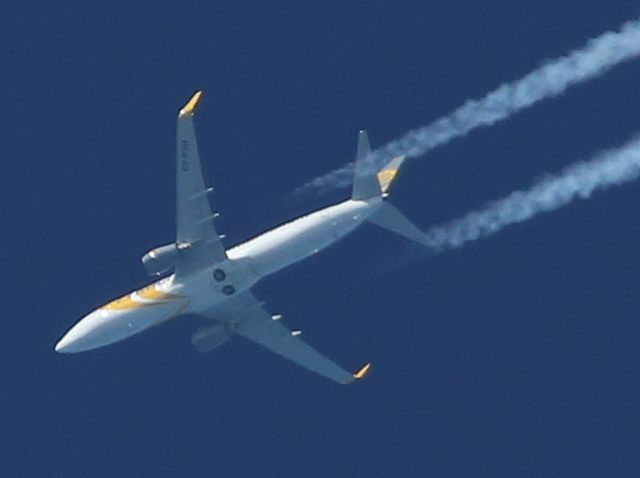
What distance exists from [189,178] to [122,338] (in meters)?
8.64

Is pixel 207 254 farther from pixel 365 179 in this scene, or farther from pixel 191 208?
pixel 365 179

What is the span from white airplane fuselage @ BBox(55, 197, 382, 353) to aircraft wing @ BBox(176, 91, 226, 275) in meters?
0.71

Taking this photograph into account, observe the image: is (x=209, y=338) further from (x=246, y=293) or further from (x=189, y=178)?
(x=189, y=178)

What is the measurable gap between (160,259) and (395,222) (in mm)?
11272

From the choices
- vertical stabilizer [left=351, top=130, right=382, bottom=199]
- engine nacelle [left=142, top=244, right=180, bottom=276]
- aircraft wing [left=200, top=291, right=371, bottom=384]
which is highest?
vertical stabilizer [left=351, top=130, right=382, bottom=199]

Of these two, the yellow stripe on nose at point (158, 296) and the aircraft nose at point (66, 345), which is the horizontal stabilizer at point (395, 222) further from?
the aircraft nose at point (66, 345)

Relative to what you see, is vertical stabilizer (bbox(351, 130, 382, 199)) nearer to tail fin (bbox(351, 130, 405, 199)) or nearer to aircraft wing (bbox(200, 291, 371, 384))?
tail fin (bbox(351, 130, 405, 199))

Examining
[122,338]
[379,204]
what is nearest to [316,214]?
[379,204]

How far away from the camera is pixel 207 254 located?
373ft

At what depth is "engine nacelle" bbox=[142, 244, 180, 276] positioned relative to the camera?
368 feet

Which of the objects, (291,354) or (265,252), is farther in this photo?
(291,354)

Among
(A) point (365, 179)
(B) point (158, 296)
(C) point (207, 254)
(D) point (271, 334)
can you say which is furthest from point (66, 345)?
(A) point (365, 179)

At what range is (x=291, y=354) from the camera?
12075 centimetres

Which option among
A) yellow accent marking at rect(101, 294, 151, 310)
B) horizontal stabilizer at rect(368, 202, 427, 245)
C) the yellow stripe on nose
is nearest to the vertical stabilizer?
horizontal stabilizer at rect(368, 202, 427, 245)
